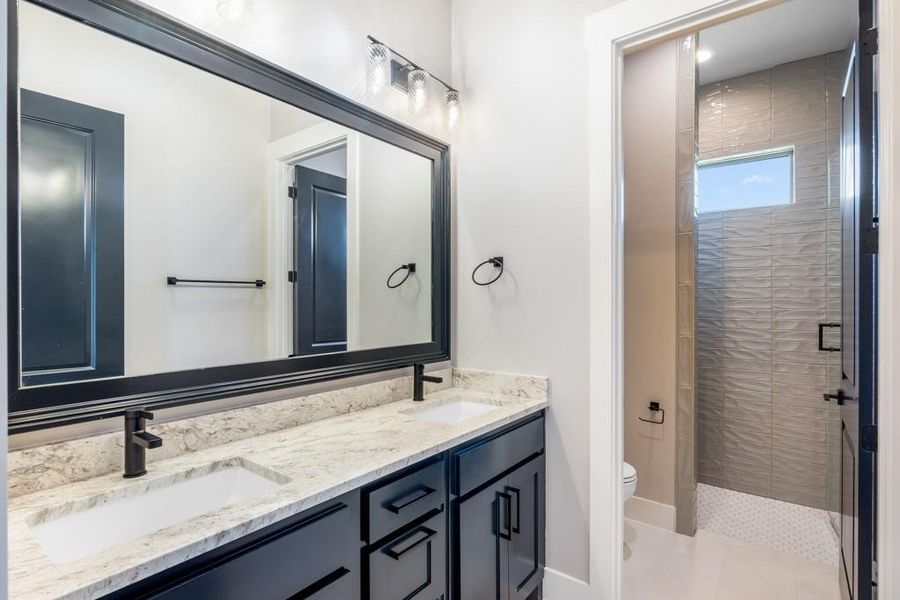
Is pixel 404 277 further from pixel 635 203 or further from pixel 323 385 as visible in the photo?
pixel 635 203

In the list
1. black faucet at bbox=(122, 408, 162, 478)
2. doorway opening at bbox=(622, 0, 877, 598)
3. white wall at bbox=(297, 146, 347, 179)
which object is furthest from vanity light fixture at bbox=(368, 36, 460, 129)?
black faucet at bbox=(122, 408, 162, 478)

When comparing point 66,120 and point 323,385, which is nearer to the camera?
point 66,120

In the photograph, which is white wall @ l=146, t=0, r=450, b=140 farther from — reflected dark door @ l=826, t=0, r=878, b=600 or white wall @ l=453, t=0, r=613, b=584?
reflected dark door @ l=826, t=0, r=878, b=600

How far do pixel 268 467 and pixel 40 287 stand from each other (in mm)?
670

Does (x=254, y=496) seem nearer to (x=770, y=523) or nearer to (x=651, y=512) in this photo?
(x=651, y=512)

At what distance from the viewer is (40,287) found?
41.6 inches

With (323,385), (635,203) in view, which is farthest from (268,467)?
(635,203)

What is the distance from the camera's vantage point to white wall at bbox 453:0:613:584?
6.11ft

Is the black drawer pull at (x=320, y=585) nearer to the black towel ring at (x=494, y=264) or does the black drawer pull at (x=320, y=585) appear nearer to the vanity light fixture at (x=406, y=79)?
the black towel ring at (x=494, y=264)

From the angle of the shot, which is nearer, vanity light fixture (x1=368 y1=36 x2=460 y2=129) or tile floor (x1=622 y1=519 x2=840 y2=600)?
vanity light fixture (x1=368 y1=36 x2=460 y2=129)

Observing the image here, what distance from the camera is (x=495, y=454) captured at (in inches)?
64.2

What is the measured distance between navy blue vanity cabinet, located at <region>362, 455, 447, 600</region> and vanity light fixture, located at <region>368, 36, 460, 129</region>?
148cm

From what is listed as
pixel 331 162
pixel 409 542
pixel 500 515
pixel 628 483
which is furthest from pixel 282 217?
pixel 628 483

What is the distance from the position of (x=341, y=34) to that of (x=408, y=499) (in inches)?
64.2
